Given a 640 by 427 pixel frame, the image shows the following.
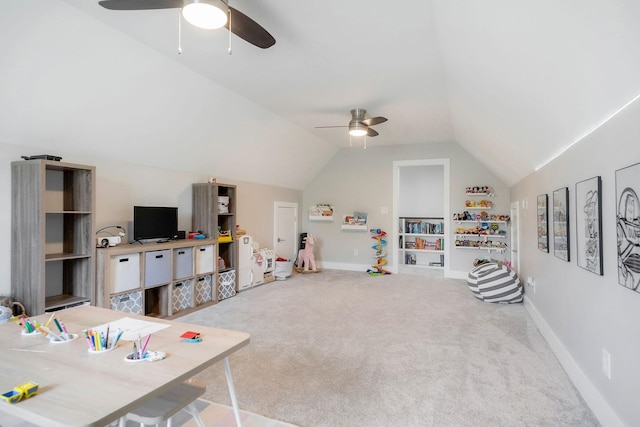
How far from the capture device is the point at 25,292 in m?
2.81

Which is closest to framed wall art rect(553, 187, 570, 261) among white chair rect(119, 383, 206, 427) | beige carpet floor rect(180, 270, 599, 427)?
beige carpet floor rect(180, 270, 599, 427)

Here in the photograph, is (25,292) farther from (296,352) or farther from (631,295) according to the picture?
(631,295)

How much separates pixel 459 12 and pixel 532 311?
138 inches

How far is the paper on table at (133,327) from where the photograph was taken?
4.86 feet

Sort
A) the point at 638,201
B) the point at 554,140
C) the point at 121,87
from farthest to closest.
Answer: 1. the point at 121,87
2. the point at 554,140
3. the point at 638,201

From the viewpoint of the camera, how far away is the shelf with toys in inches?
238

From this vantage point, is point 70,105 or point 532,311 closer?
point 70,105

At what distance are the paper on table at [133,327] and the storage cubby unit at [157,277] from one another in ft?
6.11

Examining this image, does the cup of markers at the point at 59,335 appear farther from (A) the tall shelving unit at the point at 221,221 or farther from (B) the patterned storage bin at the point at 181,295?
(A) the tall shelving unit at the point at 221,221

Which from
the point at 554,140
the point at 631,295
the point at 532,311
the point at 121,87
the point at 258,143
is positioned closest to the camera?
the point at 631,295

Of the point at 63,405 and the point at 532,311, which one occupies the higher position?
the point at 63,405

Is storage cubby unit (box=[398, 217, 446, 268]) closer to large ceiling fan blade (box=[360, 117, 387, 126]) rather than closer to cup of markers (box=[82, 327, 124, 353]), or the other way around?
large ceiling fan blade (box=[360, 117, 387, 126])

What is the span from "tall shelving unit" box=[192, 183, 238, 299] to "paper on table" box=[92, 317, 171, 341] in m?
2.97

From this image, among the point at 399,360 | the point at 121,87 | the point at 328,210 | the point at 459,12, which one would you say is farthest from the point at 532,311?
the point at 121,87
